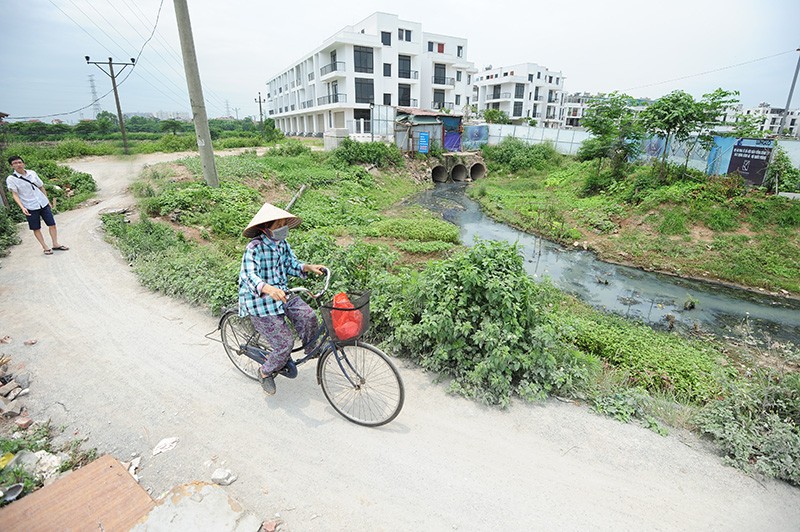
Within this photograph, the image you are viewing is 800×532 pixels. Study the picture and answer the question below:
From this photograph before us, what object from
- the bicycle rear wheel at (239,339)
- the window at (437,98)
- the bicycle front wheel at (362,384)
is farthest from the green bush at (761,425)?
the window at (437,98)

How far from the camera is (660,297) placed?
9734mm

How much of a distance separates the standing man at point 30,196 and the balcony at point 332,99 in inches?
1348

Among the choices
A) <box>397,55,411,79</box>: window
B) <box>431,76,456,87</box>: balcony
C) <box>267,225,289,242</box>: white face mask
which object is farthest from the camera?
<box>431,76,456,87</box>: balcony

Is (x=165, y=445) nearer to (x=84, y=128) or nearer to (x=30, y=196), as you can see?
(x=30, y=196)

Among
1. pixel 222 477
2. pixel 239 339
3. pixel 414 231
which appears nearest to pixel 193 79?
pixel 414 231

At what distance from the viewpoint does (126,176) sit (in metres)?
15.6

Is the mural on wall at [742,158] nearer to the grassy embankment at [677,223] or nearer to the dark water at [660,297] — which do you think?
the grassy embankment at [677,223]

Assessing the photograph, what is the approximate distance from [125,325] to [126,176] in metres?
13.5

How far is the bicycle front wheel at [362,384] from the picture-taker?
10.7 feet

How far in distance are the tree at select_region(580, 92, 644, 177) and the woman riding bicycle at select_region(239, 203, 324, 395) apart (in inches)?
741

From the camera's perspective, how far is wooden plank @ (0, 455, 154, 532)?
8.33 feet

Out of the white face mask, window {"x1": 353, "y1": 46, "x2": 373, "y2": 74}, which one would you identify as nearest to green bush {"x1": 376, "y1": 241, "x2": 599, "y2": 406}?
the white face mask

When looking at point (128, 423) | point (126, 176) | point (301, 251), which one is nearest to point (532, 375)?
point (301, 251)

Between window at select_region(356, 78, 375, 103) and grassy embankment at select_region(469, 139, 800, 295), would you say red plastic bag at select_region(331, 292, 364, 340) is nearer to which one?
grassy embankment at select_region(469, 139, 800, 295)
